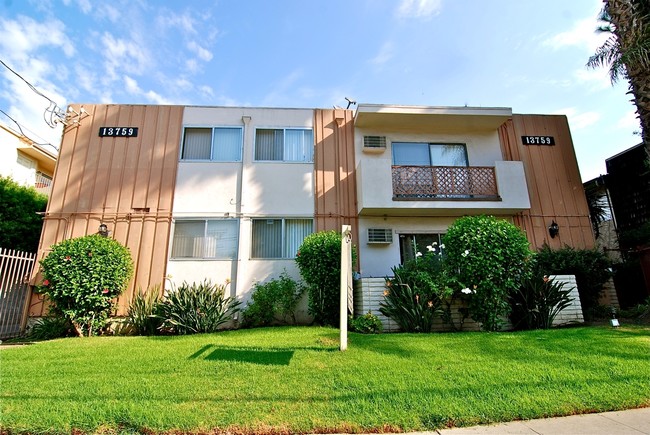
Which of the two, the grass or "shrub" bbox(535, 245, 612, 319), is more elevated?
"shrub" bbox(535, 245, 612, 319)

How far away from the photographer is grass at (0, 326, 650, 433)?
3.27 metres

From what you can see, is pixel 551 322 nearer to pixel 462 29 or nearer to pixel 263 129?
pixel 462 29

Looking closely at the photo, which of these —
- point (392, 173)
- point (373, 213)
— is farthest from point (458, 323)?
point (392, 173)

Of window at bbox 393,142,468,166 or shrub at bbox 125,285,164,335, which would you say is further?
window at bbox 393,142,468,166

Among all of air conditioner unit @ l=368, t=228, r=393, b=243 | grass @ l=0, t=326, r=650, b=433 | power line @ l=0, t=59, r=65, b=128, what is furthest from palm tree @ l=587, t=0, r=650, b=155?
power line @ l=0, t=59, r=65, b=128

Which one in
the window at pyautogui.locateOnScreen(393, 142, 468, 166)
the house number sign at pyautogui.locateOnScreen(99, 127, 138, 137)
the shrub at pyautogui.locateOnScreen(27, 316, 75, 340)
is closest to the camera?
the shrub at pyautogui.locateOnScreen(27, 316, 75, 340)

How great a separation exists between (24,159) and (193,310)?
608 inches

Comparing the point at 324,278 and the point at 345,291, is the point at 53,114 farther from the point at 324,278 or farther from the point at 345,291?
the point at 345,291

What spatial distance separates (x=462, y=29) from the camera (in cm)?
933

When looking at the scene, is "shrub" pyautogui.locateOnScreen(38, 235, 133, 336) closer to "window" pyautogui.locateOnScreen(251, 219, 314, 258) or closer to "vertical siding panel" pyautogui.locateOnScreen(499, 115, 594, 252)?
"window" pyautogui.locateOnScreen(251, 219, 314, 258)

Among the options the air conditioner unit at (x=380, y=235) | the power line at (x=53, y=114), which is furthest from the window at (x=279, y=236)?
the power line at (x=53, y=114)

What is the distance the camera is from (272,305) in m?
8.79

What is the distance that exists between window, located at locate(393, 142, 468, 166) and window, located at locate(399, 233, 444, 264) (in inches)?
98.8

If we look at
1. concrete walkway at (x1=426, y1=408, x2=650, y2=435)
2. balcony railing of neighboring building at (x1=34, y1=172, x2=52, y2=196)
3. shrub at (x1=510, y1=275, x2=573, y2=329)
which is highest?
balcony railing of neighboring building at (x1=34, y1=172, x2=52, y2=196)
